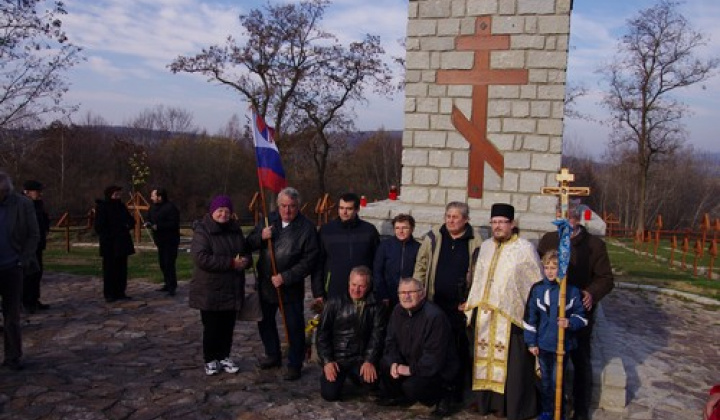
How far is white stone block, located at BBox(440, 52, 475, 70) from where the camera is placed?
6863 millimetres

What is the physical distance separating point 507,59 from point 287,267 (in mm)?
3788

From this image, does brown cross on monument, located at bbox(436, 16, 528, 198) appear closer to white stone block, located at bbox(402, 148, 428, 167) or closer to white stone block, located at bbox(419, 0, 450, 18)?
white stone block, located at bbox(419, 0, 450, 18)

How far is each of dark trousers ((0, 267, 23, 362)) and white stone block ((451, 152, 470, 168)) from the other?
4833 mm

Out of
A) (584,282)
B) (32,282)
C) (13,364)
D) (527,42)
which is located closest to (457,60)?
(527,42)

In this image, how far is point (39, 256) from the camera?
7.44 metres

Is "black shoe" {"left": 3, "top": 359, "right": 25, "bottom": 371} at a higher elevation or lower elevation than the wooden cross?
lower

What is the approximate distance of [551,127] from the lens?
21.8ft

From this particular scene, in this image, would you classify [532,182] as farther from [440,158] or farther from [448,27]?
[448,27]

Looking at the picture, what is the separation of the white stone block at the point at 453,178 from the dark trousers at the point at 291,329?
2.82 m

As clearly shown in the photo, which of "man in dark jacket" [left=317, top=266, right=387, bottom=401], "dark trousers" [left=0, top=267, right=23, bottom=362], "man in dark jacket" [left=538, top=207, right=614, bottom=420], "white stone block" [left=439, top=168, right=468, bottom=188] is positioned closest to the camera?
"man in dark jacket" [left=538, top=207, right=614, bottom=420]

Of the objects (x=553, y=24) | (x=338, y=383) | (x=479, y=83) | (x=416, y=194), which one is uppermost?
(x=553, y=24)

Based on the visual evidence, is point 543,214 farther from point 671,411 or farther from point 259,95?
point 259,95

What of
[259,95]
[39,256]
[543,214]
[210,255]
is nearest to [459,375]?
[210,255]

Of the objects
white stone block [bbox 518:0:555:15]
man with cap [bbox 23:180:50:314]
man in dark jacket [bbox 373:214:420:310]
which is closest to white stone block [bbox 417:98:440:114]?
white stone block [bbox 518:0:555:15]
